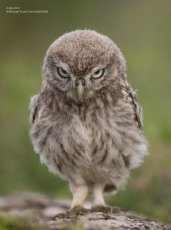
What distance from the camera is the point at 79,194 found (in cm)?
908

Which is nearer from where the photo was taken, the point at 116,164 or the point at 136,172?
the point at 116,164

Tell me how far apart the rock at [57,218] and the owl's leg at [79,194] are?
35cm

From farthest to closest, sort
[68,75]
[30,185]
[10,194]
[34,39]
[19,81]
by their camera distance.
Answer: [34,39], [19,81], [30,185], [10,194], [68,75]

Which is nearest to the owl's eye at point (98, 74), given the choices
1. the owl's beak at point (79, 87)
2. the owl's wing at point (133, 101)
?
the owl's beak at point (79, 87)

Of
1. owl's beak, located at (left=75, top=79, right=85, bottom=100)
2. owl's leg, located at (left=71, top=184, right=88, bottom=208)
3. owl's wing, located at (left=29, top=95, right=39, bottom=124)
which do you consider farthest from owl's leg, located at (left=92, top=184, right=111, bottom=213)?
owl's beak, located at (left=75, top=79, right=85, bottom=100)

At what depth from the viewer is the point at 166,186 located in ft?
34.7

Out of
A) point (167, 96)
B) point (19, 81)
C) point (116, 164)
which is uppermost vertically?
point (19, 81)

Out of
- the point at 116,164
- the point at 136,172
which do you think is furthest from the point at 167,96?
the point at 116,164

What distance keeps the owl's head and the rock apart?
0.96 meters

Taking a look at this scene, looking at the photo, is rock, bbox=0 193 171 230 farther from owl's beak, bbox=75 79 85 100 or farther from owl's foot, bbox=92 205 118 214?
owl's beak, bbox=75 79 85 100

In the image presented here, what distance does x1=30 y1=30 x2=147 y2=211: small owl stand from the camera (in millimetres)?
8789

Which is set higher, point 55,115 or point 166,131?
point 166,131

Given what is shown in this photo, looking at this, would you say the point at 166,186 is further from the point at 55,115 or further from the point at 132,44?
the point at 132,44

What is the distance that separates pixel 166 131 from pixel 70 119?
3.20 meters
